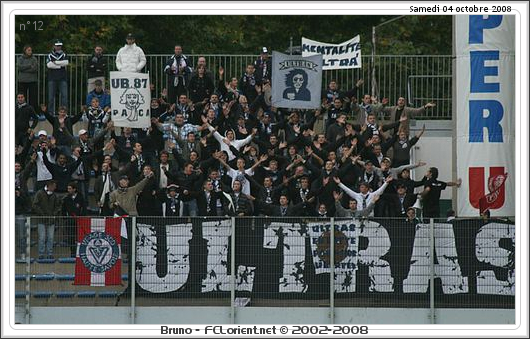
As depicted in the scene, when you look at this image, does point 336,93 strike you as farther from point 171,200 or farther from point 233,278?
point 233,278

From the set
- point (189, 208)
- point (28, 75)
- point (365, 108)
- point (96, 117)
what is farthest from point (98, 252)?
point (365, 108)

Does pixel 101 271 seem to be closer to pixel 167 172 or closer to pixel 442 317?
pixel 167 172

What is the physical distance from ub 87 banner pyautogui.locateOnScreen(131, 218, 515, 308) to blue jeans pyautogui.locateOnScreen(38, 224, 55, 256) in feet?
5.23

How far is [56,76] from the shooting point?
28500 millimetres

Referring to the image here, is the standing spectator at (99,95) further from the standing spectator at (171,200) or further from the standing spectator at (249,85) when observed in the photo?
the standing spectator at (171,200)

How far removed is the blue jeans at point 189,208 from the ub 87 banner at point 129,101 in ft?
8.01

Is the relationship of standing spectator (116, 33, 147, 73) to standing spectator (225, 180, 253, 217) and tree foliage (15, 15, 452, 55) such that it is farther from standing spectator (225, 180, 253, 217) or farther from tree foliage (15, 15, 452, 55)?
tree foliage (15, 15, 452, 55)

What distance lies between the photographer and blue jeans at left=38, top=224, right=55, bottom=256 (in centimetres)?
2223

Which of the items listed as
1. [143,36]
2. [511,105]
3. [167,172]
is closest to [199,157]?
[167,172]

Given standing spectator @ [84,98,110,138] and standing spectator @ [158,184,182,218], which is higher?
standing spectator @ [84,98,110,138]

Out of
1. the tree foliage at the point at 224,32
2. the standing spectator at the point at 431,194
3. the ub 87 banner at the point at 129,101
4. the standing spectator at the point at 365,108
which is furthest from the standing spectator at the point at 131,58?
the tree foliage at the point at 224,32

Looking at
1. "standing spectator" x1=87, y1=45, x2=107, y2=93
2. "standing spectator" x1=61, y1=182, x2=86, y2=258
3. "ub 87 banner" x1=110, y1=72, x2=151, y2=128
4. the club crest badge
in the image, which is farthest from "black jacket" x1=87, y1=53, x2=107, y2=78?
the club crest badge

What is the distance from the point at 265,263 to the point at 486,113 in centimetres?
556

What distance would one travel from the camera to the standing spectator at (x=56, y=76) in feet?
92.5
